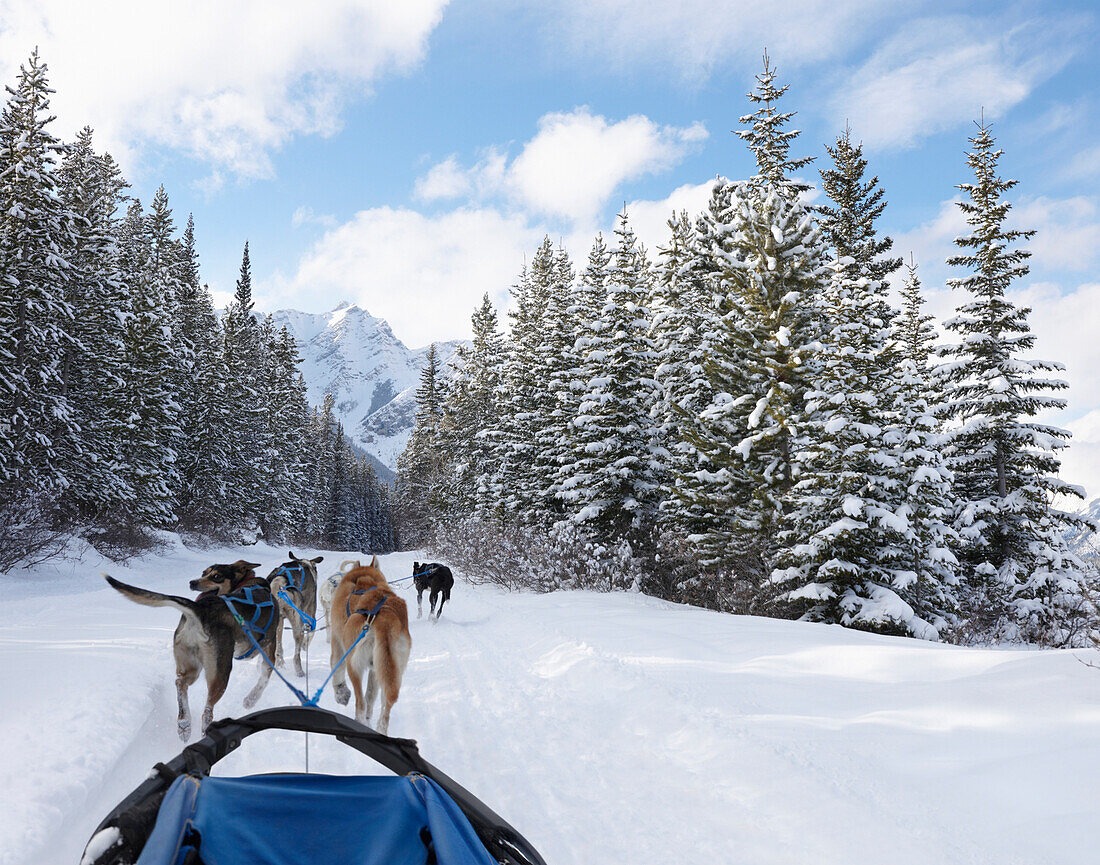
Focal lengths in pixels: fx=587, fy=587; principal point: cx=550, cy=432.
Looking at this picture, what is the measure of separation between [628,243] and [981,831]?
20879 mm

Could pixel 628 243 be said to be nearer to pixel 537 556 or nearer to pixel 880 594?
pixel 537 556

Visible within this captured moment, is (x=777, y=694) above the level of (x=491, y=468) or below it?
below

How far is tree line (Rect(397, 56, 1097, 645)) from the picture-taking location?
12.5 metres

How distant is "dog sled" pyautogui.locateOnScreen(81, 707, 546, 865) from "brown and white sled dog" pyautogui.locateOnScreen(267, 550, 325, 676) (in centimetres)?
461

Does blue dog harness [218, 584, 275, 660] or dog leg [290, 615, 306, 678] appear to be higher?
blue dog harness [218, 584, 275, 660]

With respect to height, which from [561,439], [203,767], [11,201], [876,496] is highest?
[11,201]

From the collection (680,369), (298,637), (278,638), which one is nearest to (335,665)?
(278,638)

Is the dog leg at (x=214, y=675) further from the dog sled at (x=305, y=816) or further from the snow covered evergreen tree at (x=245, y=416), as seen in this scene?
the snow covered evergreen tree at (x=245, y=416)

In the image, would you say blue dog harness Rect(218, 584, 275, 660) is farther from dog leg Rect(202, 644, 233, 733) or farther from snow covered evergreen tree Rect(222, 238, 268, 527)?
snow covered evergreen tree Rect(222, 238, 268, 527)

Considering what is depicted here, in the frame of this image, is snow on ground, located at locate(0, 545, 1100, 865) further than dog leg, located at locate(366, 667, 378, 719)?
No

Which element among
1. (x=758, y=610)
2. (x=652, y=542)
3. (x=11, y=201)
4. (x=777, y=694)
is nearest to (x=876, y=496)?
(x=758, y=610)

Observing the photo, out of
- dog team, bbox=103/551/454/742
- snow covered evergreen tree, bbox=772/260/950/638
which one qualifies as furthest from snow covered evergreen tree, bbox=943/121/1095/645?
dog team, bbox=103/551/454/742

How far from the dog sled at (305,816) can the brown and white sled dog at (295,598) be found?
4611 mm

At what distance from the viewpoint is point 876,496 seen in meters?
12.7
